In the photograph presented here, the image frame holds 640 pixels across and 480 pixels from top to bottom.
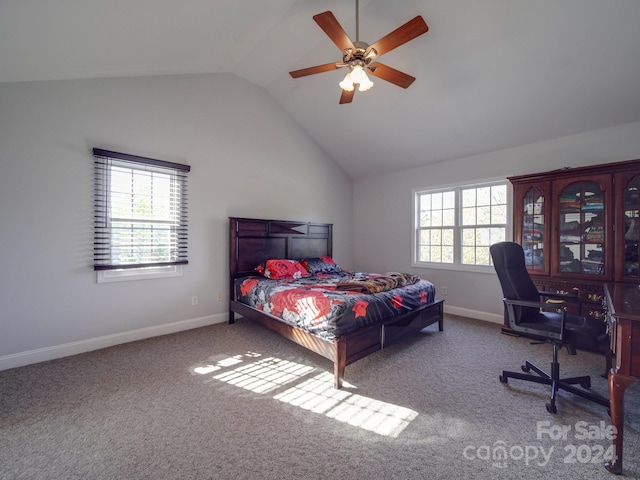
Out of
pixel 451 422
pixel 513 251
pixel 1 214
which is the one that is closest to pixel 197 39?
pixel 1 214

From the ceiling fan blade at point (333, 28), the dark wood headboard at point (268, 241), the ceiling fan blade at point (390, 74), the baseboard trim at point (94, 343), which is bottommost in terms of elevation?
the baseboard trim at point (94, 343)

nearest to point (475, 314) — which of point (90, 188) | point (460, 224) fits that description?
point (460, 224)

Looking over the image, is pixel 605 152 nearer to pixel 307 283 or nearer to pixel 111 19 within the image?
pixel 307 283

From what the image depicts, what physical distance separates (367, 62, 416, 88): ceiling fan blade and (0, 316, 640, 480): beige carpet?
2.73 meters

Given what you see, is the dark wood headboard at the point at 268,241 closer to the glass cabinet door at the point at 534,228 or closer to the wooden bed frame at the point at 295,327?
the wooden bed frame at the point at 295,327

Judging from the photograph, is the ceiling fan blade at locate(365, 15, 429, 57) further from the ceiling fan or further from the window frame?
the window frame

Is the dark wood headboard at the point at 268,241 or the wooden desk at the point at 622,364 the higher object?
the dark wood headboard at the point at 268,241

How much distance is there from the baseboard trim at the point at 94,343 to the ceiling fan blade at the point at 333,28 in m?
3.52

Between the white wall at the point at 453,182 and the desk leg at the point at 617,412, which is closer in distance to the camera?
the desk leg at the point at 617,412

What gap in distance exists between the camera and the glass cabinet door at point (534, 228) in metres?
3.32

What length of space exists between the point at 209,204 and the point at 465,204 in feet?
12.6

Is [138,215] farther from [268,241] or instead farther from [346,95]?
[346,95]

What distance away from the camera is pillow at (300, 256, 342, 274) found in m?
4.21

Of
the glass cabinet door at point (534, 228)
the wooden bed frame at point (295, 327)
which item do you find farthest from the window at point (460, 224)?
the wooden bed frame at point (295, 327)
